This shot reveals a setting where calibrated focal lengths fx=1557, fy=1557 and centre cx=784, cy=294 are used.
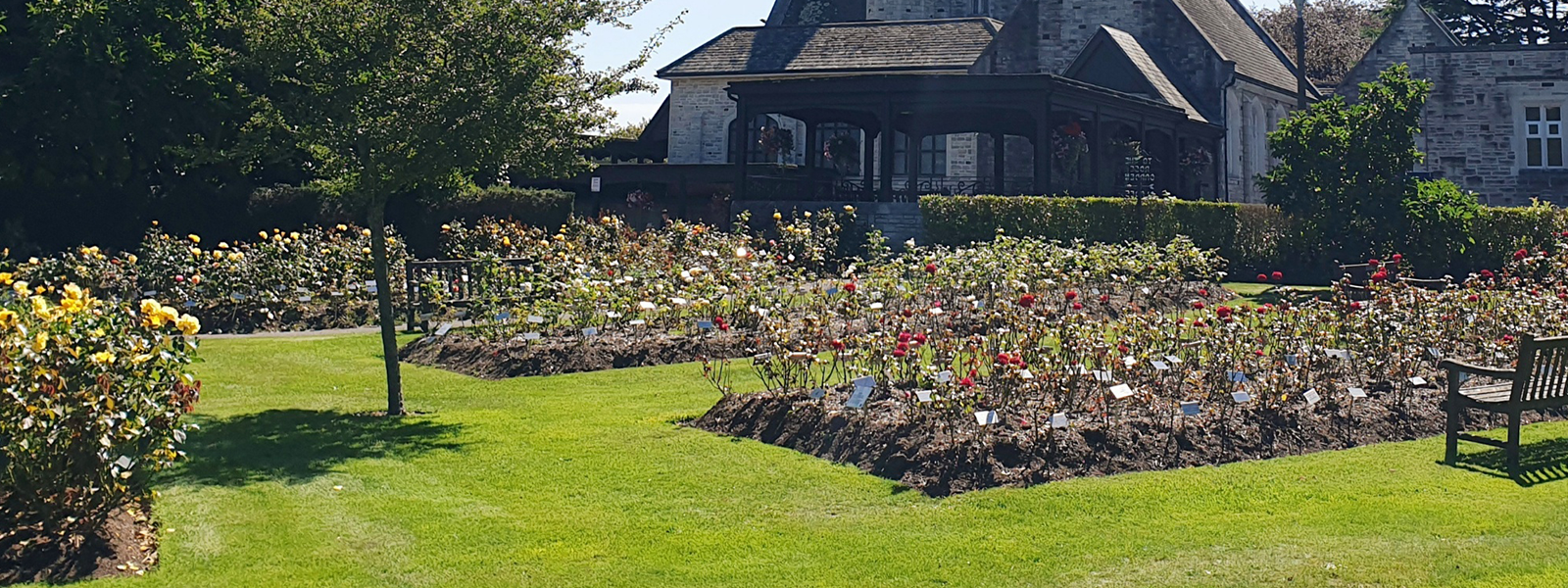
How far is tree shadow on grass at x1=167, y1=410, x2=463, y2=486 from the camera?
29.1ft

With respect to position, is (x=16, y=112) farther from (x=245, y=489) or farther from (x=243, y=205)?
(x=245, y=489)

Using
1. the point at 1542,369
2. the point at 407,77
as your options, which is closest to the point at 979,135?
the point at 407,77

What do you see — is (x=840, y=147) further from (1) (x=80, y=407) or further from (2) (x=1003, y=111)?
(1) (x=80, y=407)

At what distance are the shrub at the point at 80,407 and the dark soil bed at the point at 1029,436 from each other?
371 centimetres

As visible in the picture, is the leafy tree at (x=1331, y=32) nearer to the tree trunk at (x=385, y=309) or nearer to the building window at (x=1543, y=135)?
the building window at (x=1543, y=135)

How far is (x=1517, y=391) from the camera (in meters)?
8.35

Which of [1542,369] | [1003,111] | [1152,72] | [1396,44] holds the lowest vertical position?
[1542,369]

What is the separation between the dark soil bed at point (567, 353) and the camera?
43.2 feet

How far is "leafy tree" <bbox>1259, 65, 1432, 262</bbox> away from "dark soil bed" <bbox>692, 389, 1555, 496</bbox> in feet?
41.8

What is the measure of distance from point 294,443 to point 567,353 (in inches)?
148

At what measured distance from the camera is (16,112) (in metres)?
23.8

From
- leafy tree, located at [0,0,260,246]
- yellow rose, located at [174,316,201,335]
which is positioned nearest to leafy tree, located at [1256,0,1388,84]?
leafy tree, located at [0,0,260,246]

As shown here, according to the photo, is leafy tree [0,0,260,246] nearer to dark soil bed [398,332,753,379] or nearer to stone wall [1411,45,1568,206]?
dark soil bed [398,332,753,379]

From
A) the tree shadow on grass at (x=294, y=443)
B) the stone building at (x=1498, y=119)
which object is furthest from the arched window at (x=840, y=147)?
the tree shadow on grass at (x=294, y=443)
